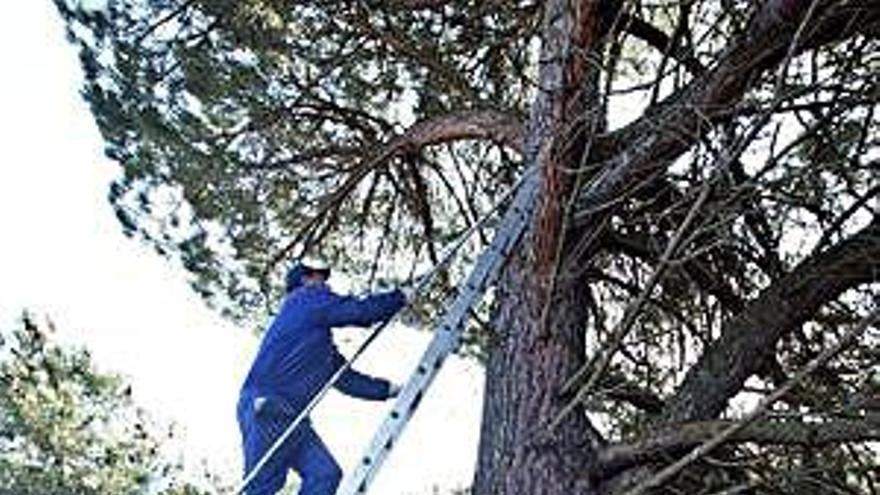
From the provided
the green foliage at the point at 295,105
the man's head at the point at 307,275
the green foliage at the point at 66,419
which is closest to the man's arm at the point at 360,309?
the man's head at the point at 307,275

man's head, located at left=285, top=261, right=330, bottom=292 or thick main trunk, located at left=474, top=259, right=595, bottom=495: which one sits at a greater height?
man's head, located at left=285, top=261, right=330, bottom=292

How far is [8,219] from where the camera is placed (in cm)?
2012

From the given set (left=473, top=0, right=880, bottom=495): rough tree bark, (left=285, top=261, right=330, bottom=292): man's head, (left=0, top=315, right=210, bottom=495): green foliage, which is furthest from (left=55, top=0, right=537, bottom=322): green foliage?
(left=0, top=315, right=210, bottom=495): green foliage

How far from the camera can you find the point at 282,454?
4340 millimetres

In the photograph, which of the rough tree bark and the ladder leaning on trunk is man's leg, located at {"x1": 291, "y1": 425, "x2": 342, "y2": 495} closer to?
the ladder leaning on trunk

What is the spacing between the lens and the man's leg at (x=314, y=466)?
434 cm

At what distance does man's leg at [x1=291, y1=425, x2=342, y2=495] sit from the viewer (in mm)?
4336

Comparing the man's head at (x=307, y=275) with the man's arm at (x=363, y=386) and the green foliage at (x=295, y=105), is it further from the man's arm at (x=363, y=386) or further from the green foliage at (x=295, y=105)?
the green foliage at (x=295, y=105)

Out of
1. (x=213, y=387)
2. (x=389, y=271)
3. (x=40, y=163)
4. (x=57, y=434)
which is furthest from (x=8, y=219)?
(x=389, y=271)

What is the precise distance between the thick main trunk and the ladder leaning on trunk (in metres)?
0.11

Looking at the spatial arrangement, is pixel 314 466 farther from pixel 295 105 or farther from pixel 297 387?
pixel 295 105

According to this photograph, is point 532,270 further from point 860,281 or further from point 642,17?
point 642,17

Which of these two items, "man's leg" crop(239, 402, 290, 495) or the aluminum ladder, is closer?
the aluminum ladder

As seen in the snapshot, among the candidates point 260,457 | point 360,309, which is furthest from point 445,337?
point 260,457
